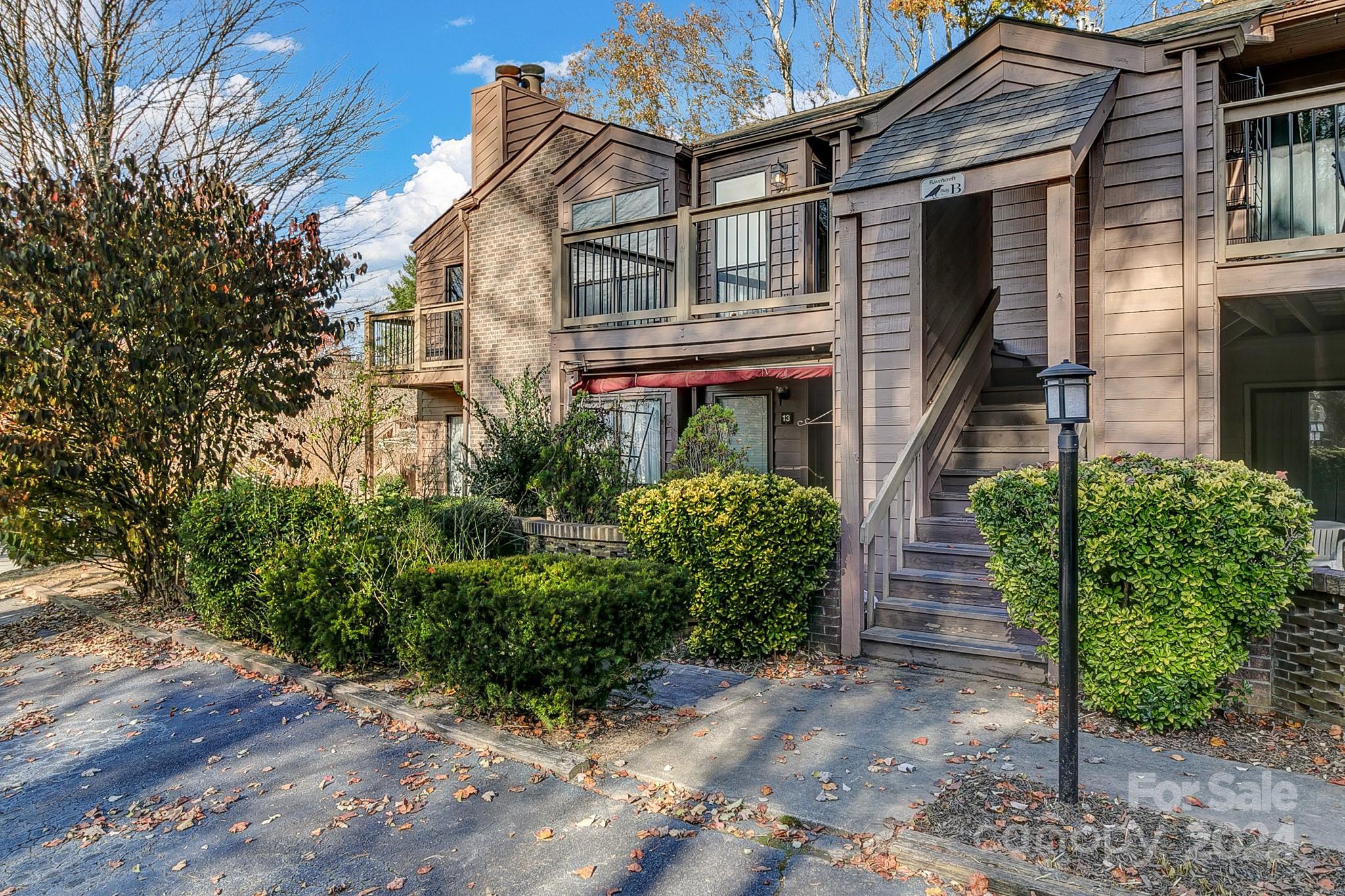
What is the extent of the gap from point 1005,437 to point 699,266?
18.4 ft

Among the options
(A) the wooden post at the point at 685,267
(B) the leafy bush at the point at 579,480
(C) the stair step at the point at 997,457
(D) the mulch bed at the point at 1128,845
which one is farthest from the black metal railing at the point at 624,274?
(D) the mulch bed at the point at 1128,845

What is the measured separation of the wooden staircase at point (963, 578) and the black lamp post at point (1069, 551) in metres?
1.87

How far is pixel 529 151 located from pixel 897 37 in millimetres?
11995

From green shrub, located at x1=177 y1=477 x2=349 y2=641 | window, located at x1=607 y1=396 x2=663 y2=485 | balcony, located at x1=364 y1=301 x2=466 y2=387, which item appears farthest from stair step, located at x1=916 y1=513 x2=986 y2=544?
balcony, located at x1=364 y1=301 x2=466 y2=387

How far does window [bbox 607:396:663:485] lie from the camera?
41.6 feet

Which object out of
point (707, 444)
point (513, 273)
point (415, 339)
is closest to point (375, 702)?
point (707, 444)

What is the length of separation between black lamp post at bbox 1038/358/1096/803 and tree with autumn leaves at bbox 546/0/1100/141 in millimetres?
19895

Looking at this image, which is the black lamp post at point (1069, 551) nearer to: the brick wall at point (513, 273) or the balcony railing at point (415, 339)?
the brick wall at point (513, 273)

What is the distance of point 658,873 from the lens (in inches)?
132

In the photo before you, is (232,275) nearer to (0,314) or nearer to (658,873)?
(0,314)

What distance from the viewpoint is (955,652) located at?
233 inches

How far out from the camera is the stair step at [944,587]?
6.22 metres

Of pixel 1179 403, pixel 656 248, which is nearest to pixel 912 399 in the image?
pixel 1179 403

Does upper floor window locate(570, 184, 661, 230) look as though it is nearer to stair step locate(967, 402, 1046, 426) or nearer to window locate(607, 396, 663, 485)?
window locate(607, 396, 663, 485)
